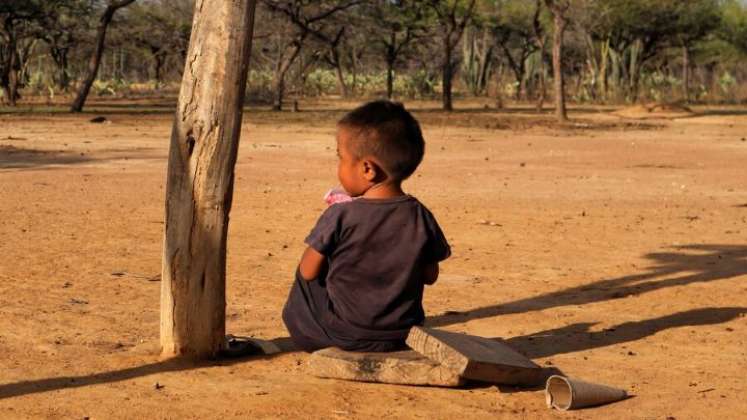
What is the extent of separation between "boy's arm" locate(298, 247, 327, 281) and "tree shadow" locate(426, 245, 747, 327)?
1251 mm

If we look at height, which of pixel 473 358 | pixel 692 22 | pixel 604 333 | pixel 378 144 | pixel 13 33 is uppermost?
pixel 692 22

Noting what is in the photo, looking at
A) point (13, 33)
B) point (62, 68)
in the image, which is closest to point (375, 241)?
point (13, 33)

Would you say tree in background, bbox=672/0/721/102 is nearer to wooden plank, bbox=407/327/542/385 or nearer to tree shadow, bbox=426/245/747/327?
tree shadow, bbox=426/245/747/327

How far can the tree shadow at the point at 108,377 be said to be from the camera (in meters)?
4.62

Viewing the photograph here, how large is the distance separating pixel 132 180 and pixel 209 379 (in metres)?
8.07

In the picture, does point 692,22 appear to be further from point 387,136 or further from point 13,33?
point 387,136

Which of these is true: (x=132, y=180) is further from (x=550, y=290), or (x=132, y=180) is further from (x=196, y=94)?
(x=196, y=94)

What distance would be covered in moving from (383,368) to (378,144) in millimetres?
821

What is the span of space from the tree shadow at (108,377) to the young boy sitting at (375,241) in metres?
0.46

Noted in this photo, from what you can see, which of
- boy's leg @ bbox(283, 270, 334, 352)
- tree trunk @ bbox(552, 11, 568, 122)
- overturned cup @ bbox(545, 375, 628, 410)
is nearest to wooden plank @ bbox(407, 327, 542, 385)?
overturned cup @ bbox(545, 375, 628, 410)

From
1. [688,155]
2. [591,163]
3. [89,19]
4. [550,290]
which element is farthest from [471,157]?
[89,19]

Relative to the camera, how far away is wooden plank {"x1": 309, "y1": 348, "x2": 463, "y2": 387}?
15.5 feet

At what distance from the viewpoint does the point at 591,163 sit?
16.0 m

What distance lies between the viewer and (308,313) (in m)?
5.12
